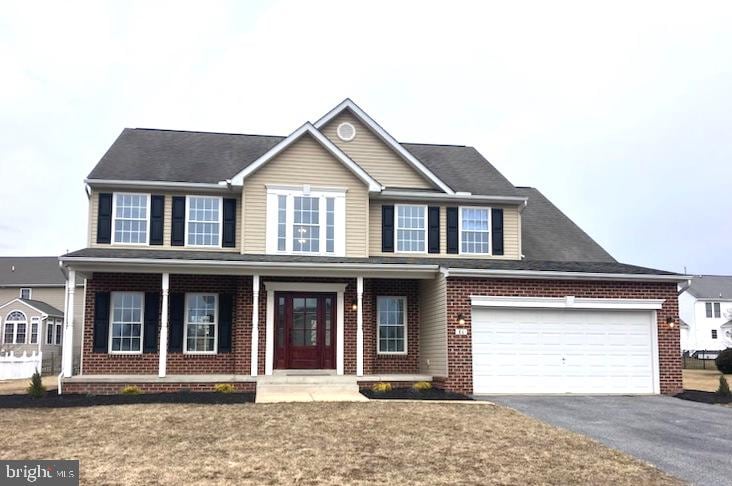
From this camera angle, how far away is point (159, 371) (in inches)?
649

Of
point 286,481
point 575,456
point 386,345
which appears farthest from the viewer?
point 386,345

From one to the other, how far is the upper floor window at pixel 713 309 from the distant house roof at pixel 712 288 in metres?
0.65

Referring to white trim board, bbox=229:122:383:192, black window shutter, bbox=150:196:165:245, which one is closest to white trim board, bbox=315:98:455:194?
white trim board, bbox=229:122:383:192

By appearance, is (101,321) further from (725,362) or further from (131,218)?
(725,362)

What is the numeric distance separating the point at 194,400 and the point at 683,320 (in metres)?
56.2

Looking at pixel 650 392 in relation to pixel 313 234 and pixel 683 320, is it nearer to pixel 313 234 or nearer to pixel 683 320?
pixel 313 234

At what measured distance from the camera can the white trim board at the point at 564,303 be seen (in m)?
16.8

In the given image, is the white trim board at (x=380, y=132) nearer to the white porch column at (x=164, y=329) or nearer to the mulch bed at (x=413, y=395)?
the mulch bed at (x=413, y=395)

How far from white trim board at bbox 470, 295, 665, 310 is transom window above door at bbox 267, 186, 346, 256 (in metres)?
4.17

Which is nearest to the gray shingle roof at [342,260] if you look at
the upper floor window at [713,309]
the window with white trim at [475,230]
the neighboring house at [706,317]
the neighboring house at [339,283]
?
the neighboring house at [339,283]

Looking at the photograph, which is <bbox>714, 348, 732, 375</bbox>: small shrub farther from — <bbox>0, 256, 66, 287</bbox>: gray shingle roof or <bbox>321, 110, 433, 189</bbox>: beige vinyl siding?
<bbox>0, 256, 66, 287</bbox>: gray shingle roof

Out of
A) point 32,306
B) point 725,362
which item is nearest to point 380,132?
A: point 725,362

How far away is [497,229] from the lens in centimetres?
2011

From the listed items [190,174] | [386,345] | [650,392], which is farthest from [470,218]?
[190,174]
